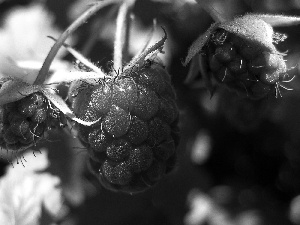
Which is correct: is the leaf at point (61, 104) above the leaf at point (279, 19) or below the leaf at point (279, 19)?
below

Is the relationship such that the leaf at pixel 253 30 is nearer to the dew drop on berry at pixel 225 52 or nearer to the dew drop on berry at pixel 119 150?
the dew drop on berry at pixel 225 52

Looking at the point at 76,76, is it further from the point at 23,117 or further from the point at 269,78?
the point at 269,78

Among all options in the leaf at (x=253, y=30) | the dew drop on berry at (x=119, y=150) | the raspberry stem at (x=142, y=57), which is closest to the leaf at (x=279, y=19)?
the leaf at (x=253, y=30)

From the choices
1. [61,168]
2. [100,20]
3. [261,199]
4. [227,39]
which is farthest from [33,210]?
[227,39]

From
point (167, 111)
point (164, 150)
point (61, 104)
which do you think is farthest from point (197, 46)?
point (61, 104)

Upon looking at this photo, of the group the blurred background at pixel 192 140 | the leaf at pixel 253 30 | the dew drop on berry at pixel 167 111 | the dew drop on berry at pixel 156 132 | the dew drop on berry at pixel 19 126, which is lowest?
the blurred background at pixel 192 140

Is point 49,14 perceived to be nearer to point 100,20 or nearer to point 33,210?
point 100,20

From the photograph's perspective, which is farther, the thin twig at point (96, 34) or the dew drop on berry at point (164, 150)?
the thin twig at point (96, 34)
